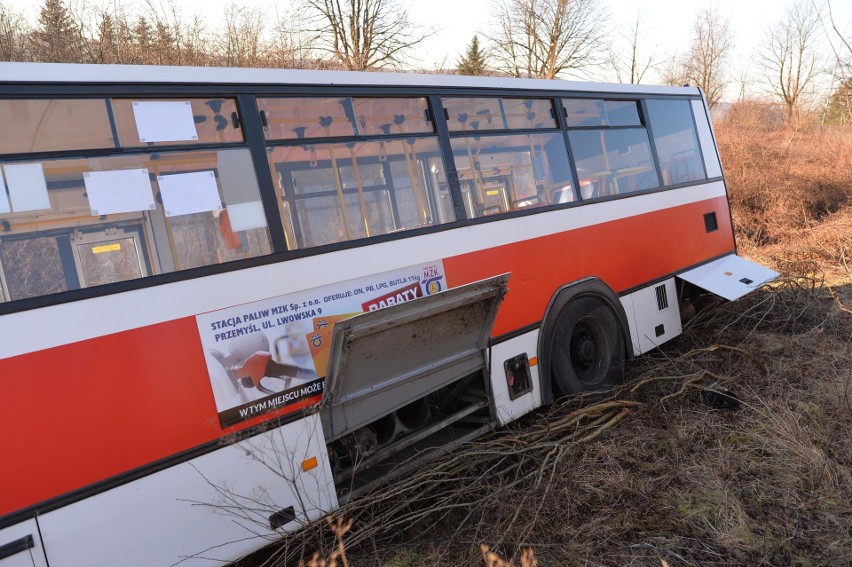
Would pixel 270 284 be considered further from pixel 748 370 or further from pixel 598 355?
pixel 748 370

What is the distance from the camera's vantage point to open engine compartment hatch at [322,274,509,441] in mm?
3738

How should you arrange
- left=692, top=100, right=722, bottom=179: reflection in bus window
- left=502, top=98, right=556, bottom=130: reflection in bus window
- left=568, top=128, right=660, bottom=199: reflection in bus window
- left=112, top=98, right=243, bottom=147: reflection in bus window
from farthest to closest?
1. left=692, top=100, right=722, bottom=179: reflection in bus window
2. left=568, top=128, right=660, bottom=199: reflection in bus window
3. left=502, top=98, right=556, bottom=130: reflection in bus window
4. left=112, top=98, right=243, bottom=147: reflection in bus window

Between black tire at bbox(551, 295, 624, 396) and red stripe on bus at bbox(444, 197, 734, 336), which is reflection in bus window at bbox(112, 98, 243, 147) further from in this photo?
black tire at bbox(551, 295, 624, 396)

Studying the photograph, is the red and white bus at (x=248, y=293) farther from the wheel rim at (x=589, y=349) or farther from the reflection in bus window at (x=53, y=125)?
the wheel rim at (x=589, y=349)

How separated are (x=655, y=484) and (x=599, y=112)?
384 centimetres

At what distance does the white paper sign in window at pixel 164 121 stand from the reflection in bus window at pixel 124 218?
0.10 metres

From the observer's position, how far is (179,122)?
356 cm

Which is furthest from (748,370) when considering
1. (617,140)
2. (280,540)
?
(280,540)

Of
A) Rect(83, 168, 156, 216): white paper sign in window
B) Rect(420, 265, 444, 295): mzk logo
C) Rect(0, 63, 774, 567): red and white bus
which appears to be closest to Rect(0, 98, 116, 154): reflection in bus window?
Rect(0, 63, 774, 567): red and white bus

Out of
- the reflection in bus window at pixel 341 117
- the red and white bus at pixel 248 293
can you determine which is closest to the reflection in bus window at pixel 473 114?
the red and white bus at pixel 248 293

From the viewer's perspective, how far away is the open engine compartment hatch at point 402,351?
374cm

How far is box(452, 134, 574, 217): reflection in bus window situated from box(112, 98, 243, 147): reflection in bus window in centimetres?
184

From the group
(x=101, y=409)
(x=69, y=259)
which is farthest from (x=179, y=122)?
(x=101, y=409)

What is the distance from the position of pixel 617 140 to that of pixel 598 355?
2.19 meters
